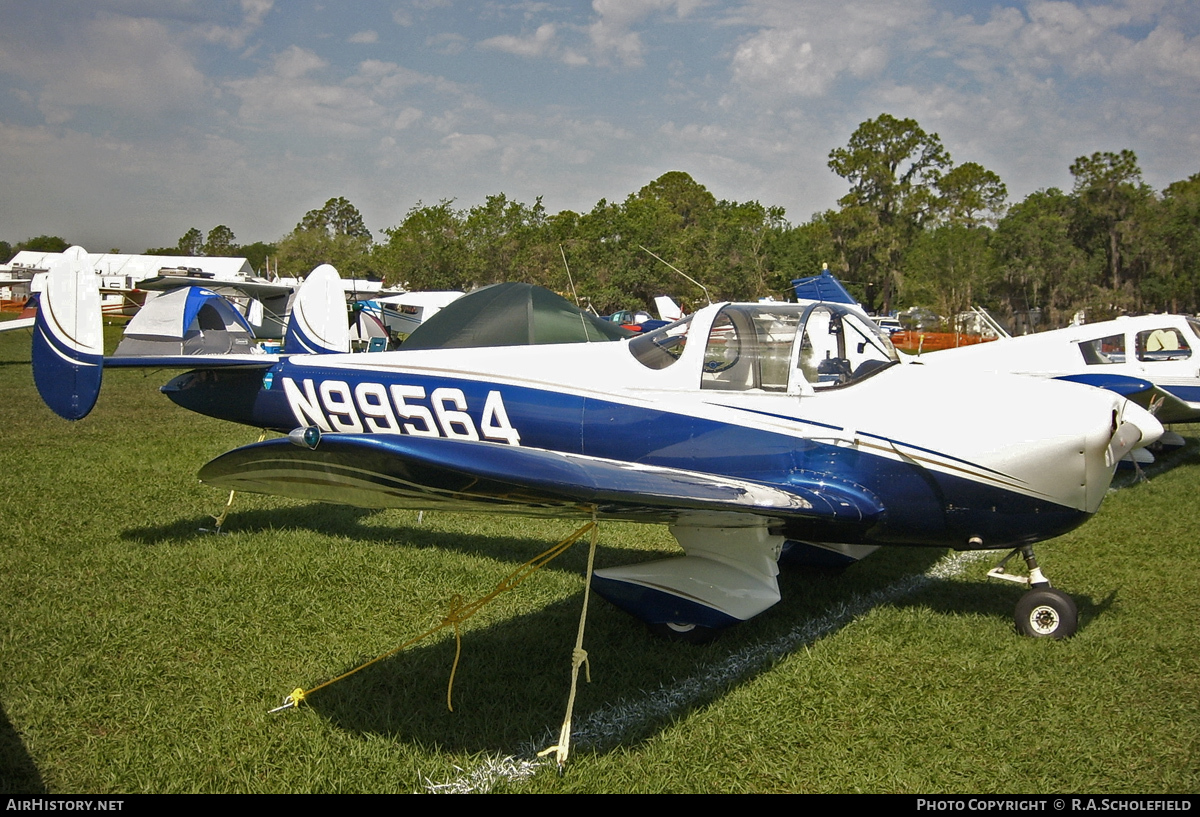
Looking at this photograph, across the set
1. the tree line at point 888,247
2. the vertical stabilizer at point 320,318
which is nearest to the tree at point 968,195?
the tree line at point 888,247

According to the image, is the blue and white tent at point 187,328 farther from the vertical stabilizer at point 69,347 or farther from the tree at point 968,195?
the tree at point 968,195

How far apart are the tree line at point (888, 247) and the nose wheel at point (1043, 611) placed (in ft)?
98.8

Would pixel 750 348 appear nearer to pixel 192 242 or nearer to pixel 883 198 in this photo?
pixel 883 198

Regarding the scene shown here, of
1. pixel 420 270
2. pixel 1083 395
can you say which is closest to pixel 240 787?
pixel 1083 395

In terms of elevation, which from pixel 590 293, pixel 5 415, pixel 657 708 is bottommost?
pixel 657 708

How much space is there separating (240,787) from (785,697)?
2.39 metres

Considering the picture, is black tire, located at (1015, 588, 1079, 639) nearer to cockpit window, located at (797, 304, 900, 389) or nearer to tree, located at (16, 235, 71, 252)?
cockpit window, located at (797, 304, 900, 389)

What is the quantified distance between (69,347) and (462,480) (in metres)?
4.40

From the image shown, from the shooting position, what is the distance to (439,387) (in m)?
5.23

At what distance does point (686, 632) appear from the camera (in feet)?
15.0

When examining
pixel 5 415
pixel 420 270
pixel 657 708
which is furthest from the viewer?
pixel 420 270

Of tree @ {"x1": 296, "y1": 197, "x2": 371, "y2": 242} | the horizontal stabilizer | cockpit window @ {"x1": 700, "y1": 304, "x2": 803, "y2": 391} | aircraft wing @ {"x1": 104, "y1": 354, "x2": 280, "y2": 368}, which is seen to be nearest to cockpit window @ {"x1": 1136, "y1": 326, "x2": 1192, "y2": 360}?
cockpit window @ {"x1": 700, "y1": 304, "x2": 803, "y2": 391}

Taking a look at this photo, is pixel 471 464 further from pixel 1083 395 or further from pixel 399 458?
pixel 1083 395
